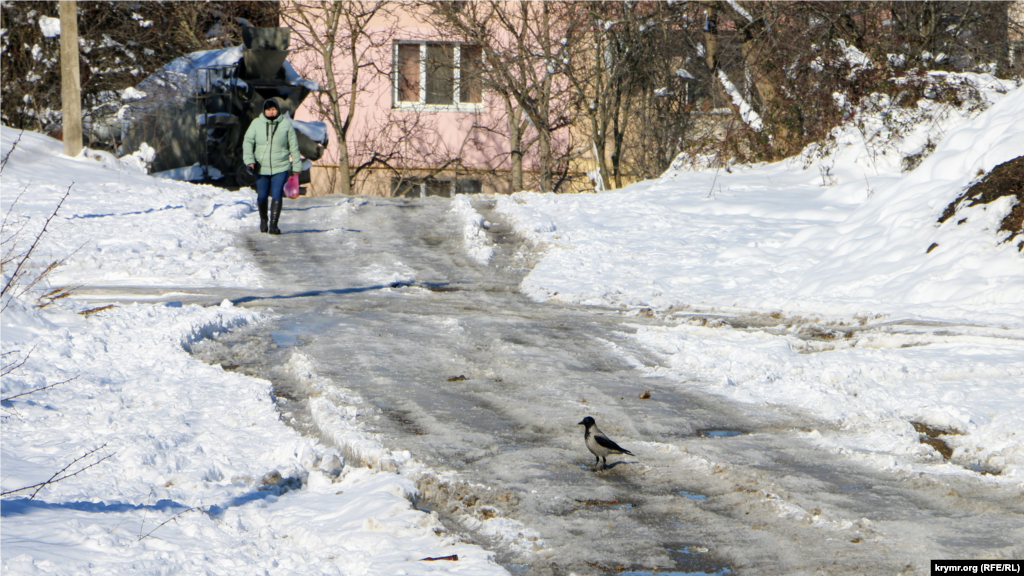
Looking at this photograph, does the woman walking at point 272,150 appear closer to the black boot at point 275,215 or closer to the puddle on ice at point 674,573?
the black boot at point 275,215

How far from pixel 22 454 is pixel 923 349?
606cm

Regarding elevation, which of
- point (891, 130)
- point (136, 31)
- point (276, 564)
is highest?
point (136, 31)

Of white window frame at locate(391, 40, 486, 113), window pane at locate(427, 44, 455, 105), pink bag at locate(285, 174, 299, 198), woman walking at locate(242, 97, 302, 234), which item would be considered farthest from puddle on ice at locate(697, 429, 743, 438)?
white window frame at locate(391, 40, 486, 113)

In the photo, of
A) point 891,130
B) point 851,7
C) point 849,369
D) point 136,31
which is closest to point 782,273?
point 849,369

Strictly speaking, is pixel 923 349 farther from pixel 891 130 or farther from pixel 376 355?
pixel 891 130

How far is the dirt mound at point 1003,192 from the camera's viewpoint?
9.06 metres

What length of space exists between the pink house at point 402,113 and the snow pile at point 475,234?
21.4 ft

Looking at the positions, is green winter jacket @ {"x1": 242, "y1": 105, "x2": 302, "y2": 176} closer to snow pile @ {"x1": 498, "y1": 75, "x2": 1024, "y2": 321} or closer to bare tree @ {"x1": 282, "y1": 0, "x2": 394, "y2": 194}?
snow pile @ {"x1": 498, "y1": 75, "x2": 1024, "y2": 321}

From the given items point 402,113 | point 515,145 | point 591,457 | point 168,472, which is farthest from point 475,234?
point 402,113

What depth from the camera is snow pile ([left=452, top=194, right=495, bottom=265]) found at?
38.9ft

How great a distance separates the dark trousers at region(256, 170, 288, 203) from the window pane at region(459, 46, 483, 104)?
7714mm

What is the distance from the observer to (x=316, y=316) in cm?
858

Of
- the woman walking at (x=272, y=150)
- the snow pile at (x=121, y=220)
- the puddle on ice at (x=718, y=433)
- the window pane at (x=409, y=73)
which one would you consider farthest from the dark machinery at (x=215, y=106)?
the puddle on ice at (x=718, y=433)

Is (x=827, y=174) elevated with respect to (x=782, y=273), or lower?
elevated
